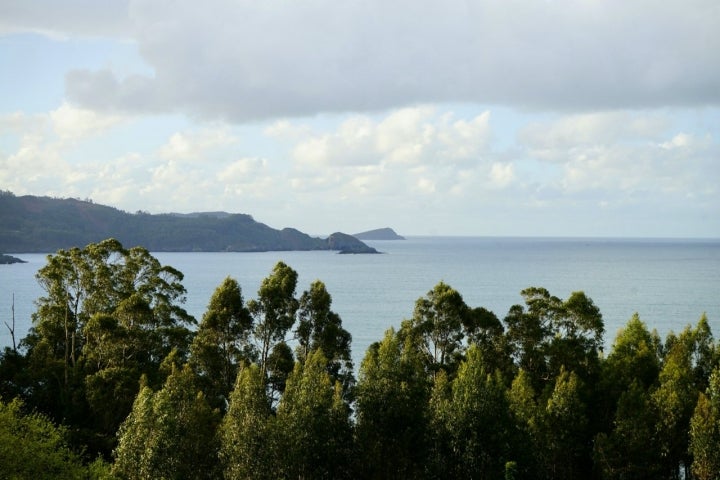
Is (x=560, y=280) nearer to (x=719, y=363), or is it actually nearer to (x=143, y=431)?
(x=719, y=363)

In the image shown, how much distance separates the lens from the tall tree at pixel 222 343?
42.2 metres

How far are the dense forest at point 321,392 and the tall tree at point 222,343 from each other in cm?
9

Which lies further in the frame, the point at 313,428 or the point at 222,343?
the point at 222,343

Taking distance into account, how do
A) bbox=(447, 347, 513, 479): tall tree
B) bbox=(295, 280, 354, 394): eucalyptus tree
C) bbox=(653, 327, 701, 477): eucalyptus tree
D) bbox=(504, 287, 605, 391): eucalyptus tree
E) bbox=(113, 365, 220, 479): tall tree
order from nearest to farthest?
bbox=(113, 365, 220, 479): tall tree
bbox=(447, 347, 513, 479): tall tree
bbox=(653, 327, 701, 477): eucalyptus tree
bbox=(295, 280, 354, 394): eucalyptus tree
bbox=(504, 287, 605, 391): eucalyptus tree

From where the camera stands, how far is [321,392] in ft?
114

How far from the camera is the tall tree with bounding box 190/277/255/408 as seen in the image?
4216 cm

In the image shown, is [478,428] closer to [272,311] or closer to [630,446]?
[630,446]

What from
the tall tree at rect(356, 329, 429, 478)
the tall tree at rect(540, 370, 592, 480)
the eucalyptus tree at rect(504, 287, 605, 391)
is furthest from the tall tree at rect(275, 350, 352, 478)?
the eucalyptus tree at rect(504, 287, 605, 391)

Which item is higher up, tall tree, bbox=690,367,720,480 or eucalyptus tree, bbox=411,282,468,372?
eucalyptus tree, bbox=411,282,468,372

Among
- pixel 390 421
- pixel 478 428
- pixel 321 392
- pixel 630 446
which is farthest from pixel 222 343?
pixel 630 446

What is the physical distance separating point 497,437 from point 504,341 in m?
10.8

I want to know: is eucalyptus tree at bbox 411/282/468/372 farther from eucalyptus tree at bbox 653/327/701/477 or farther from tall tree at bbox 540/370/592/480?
eucalyptus tree at bbox 653/327/701/477

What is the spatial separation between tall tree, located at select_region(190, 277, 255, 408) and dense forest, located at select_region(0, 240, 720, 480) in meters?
0.09

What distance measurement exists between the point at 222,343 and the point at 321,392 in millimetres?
10611
